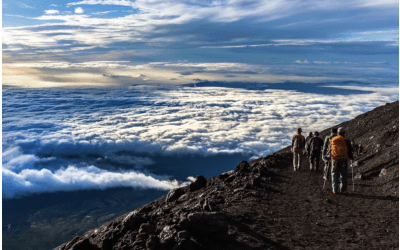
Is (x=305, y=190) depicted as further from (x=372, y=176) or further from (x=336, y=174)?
(x=372, y=176)

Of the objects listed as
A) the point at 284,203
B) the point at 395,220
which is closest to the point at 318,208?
the point at 284,203

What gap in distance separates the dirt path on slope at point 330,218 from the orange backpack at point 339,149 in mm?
1215

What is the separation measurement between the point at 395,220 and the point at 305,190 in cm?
348

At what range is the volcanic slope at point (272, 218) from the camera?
6.71 m

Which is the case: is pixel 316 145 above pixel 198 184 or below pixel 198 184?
above

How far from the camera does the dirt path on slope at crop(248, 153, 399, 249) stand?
6773 millimetres

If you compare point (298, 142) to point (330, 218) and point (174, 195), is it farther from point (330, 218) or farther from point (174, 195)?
point (330, 218)

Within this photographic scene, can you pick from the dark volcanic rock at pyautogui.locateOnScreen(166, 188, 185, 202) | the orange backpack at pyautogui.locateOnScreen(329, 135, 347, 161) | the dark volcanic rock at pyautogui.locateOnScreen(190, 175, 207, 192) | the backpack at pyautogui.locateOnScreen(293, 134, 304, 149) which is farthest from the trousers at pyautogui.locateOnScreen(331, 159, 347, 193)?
the dark volcanic rock at pyautogui.locateOnScreen(166, 188, 185, 202)

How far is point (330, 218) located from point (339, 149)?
262 cm

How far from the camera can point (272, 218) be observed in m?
8.22

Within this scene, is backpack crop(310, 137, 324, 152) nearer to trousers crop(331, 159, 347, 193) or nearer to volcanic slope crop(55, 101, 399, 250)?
volcanic slope crop(55, 101, 399, 250)

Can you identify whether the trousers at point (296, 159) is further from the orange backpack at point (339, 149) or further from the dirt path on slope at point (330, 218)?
the orange backpack at point (339, 149)

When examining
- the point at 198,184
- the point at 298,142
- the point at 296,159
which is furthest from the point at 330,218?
the point at 296,159

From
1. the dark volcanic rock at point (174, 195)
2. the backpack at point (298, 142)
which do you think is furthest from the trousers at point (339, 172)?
the dark volcanic rock at point (174, 195)
